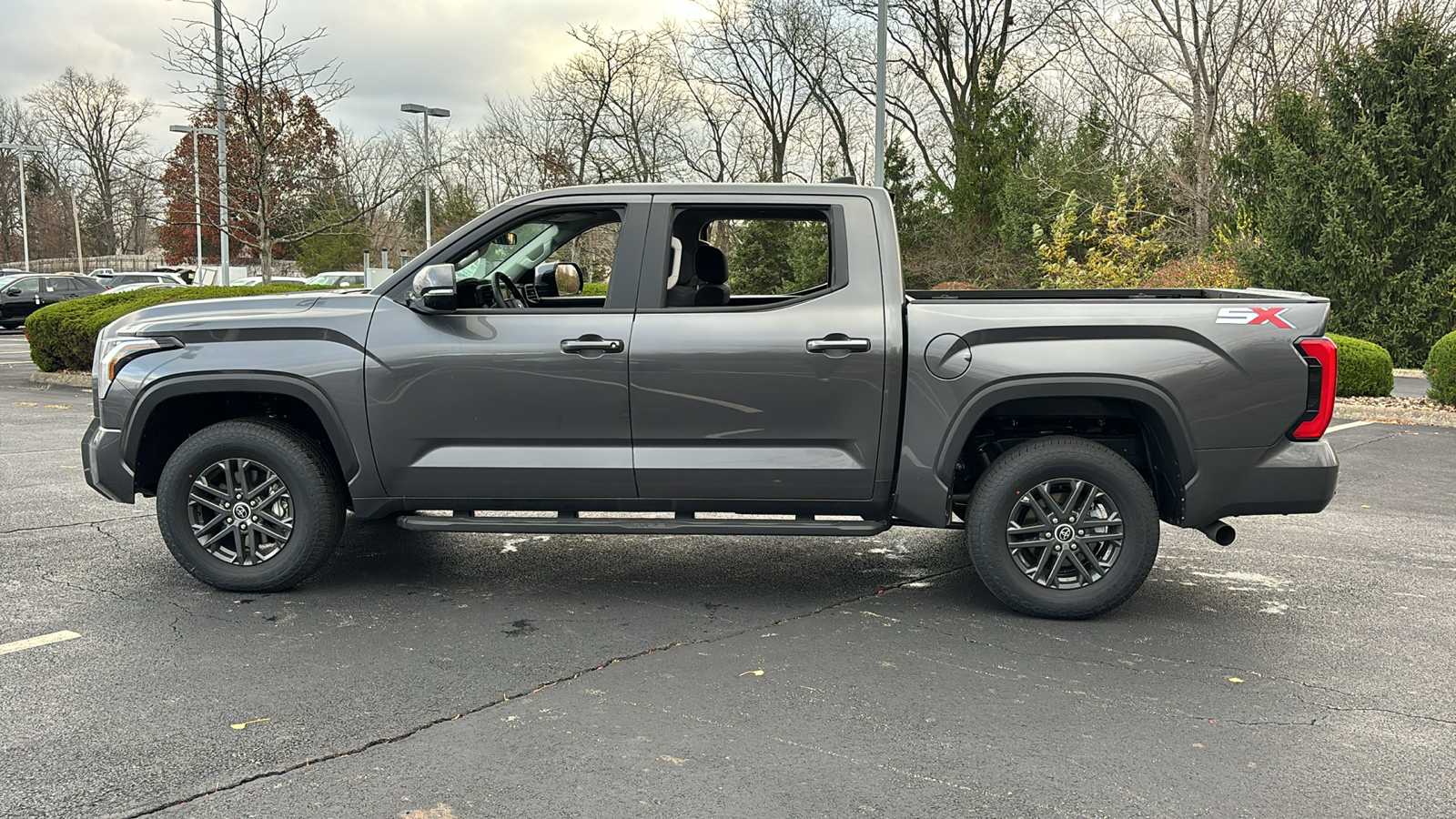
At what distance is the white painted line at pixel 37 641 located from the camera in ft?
15.1

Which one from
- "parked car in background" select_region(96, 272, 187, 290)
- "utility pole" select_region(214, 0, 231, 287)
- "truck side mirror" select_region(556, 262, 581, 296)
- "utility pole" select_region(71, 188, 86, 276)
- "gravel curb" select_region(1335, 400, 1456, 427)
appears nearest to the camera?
"truck side mirror" select_region(556, 262, 581, 296)

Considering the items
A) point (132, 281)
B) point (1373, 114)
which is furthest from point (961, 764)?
point (132, 281)

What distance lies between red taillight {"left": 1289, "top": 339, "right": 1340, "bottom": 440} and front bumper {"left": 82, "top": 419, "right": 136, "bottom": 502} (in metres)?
5.28

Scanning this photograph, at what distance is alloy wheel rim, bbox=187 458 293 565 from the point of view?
530 cm

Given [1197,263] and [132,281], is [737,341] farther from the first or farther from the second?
[132,281]

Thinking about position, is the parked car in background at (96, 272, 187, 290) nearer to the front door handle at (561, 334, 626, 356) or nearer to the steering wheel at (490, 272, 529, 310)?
the steering wheel at (490, 272, 529, 310)

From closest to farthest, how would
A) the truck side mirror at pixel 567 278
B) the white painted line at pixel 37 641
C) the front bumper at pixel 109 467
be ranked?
the white painted line at pixel 37 641, the front bumper at pixel 109 467, the truck side mirror at pixel 567 278

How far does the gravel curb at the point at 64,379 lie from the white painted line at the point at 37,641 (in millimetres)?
12858

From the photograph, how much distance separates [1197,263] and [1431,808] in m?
21.5

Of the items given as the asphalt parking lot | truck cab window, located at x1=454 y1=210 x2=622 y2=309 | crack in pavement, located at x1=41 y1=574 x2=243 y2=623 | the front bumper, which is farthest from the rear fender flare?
the front bumper

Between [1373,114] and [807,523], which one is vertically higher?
[1373,114]

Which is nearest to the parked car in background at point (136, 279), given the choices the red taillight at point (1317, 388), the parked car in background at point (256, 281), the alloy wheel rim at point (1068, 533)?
the parked car in background at point (256, 281)

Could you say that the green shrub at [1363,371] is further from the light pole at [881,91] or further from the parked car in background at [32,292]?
the parked car in background at [32,292]

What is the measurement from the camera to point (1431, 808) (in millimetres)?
3268
